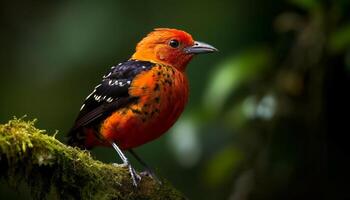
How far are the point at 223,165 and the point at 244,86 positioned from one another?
2.14 ft

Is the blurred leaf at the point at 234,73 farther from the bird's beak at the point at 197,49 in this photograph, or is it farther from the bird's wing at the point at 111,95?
the bird's wing at the point at 111,95

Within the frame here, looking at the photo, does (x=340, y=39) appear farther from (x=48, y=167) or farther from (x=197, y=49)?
(x=48, y=167)

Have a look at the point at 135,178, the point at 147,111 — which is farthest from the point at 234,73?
the point at 135,178

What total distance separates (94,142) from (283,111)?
144 centimetres

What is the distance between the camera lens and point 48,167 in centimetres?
338

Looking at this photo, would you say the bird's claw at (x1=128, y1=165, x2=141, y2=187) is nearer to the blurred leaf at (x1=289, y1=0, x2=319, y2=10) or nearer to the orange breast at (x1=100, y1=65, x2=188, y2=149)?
the orange breast at (x1=100, y1=65, x2=188, y2=149)

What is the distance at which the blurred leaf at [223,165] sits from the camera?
548cm

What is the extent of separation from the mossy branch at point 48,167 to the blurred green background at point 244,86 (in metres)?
1.35

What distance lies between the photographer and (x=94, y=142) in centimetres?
524

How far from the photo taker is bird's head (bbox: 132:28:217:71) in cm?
546

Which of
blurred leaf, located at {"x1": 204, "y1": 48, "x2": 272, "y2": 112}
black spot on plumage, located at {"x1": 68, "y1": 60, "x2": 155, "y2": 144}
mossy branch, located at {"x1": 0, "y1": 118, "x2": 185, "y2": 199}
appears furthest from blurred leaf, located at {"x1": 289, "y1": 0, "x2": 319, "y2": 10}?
mossy branch, located at {"x1": 0, "y1": 118, "x2": 185, "y2": 199}

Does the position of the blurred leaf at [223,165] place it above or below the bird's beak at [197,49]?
below

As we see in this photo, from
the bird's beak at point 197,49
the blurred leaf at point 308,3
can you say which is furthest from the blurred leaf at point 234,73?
the blurred leaf at point 308,3

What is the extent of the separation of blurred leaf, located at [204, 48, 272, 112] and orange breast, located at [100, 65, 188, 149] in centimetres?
30
